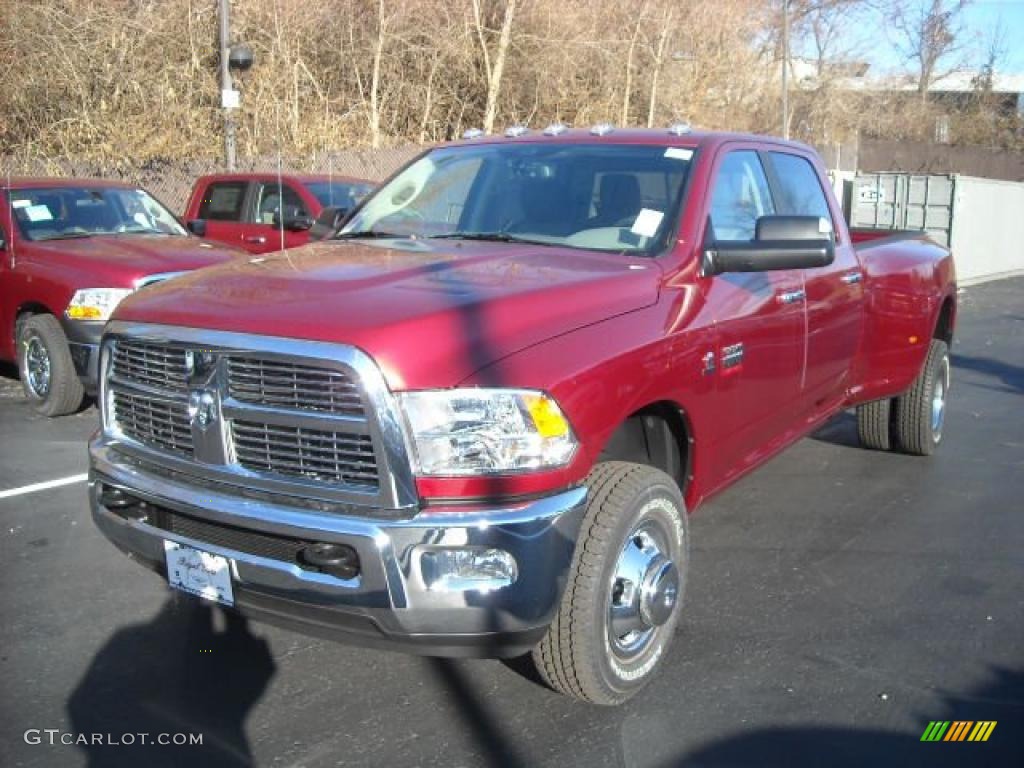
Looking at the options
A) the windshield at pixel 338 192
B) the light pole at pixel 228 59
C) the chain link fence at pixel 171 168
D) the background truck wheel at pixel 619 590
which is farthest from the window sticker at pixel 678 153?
the light pole at pixel 228 59

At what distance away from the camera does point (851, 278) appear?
533 centimetres

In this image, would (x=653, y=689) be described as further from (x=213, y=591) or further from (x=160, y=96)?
(x=160, y=96)

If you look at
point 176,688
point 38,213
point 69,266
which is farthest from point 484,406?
point 38,213

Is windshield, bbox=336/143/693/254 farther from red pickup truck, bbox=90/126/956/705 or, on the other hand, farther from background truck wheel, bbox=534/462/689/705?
background truck wheel, bbox=534/462/689/705

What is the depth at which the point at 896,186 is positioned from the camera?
19453mm

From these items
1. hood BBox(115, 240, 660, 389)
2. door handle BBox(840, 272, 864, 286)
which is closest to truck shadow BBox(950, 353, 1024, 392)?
door handle BBox(840, 272, 864, 286)

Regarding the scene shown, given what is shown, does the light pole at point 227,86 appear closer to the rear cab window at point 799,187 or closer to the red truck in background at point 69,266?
the red truck in background at point 69,266

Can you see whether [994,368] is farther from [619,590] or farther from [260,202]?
[619,590]

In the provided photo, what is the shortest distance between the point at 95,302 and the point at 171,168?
399 inches

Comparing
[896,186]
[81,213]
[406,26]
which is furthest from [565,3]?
[81,213]

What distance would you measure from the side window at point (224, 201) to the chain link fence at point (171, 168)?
2.79 meters

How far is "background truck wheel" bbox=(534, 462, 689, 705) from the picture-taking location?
319 centimetres

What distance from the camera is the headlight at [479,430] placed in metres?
2.88

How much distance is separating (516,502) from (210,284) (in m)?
1.37
